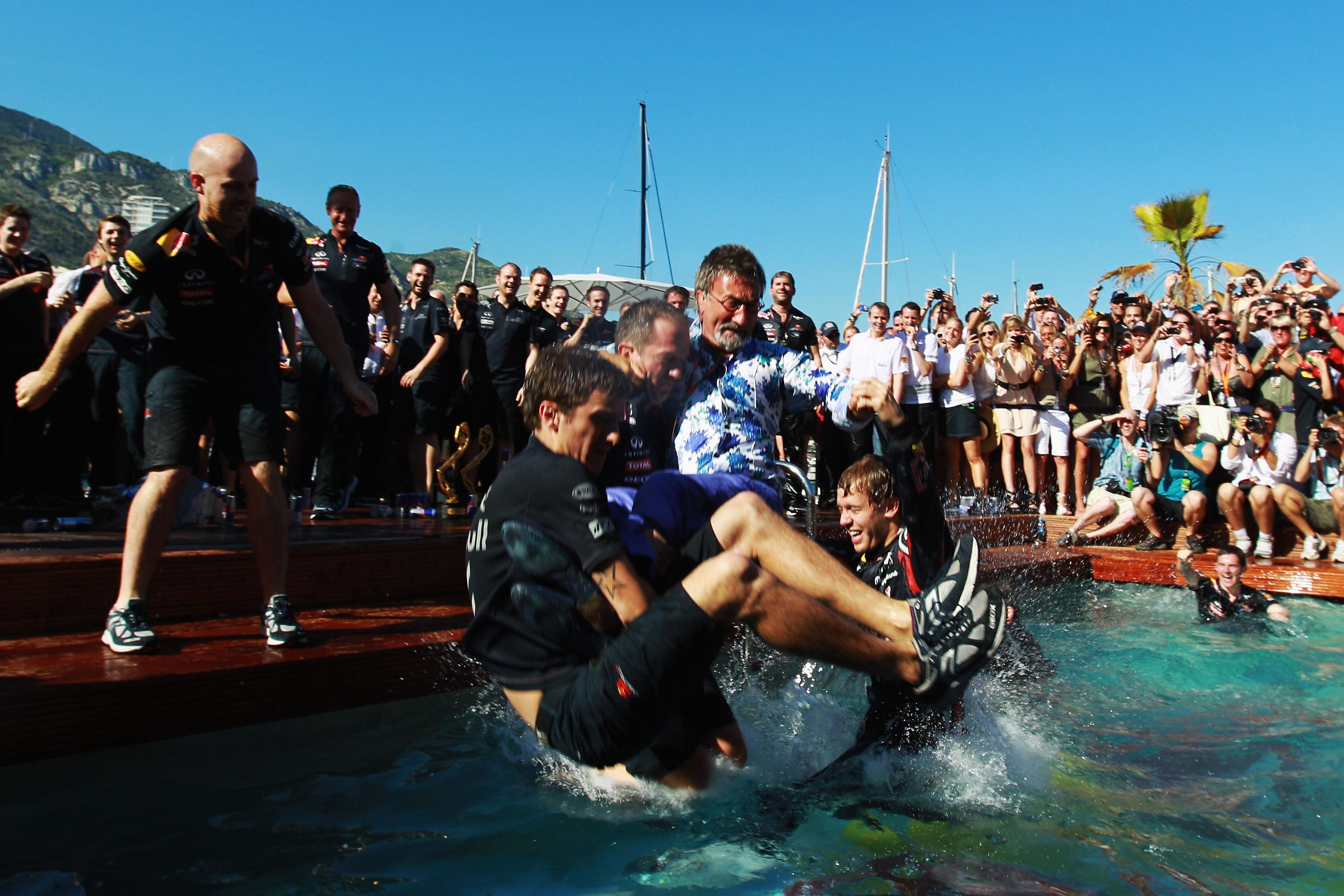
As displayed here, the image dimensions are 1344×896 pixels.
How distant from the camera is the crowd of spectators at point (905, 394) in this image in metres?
6.36

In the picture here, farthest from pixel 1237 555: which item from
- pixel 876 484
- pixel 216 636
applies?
pixel 216 636

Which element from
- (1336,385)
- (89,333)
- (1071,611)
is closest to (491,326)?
(89,333)

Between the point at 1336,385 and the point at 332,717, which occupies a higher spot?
the point at 1336,385

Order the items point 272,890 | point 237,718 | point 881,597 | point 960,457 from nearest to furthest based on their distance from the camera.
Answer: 1. point 272,890
2. point 881,597
3. point 237,718
4. point 960,457

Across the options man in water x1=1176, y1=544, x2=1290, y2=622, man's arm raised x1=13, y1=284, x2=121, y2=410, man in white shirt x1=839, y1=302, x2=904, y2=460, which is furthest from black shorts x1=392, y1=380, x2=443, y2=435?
man in water x1=1176, y1=544, x2=1290, y2=622

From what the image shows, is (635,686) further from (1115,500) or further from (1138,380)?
(1138,380)

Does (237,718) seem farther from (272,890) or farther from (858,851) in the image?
(858,851)

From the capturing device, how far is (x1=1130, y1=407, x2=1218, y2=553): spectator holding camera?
29.5 feet

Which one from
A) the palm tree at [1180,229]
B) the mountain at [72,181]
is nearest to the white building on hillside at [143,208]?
the mountain at [72,181]

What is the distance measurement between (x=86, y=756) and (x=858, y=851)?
2672mm

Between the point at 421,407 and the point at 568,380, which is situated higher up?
the point at 421,407

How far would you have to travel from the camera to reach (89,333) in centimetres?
378

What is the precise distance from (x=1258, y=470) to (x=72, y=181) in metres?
110

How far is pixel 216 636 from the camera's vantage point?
14.0ft
